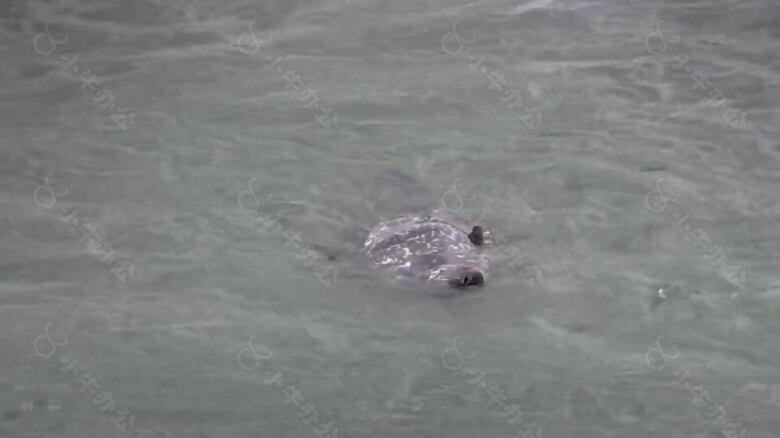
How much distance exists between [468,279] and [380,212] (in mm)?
973

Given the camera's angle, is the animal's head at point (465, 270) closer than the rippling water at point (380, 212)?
No

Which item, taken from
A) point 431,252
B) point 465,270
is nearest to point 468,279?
point 465,270

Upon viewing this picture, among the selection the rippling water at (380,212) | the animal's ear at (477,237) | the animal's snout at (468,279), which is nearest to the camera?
the rippling water at (380,212)

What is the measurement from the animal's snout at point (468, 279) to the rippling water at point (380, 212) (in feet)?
0.31

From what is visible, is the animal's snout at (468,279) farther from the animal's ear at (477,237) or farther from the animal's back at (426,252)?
the animal's ear at (477,237)

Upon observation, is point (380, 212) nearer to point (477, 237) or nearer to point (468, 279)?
point (477, 237)

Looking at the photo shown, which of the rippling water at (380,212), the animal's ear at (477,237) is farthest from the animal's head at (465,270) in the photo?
the rippling water at (380,212)

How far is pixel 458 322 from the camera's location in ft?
24.5

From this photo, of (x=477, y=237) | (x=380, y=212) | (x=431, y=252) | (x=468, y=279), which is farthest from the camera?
(x=380, y=212)

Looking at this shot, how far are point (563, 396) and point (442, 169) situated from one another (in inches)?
92.3

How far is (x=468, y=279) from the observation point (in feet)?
24.9

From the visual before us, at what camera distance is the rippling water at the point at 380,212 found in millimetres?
6922

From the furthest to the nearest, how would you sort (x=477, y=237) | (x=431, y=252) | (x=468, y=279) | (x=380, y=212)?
1. (x=380, y=212)
2. (x=477, y=237)
3. (x=431, y=252)
4. (x=468, y=279)

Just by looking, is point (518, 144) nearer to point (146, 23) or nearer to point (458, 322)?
point (458, 322)
